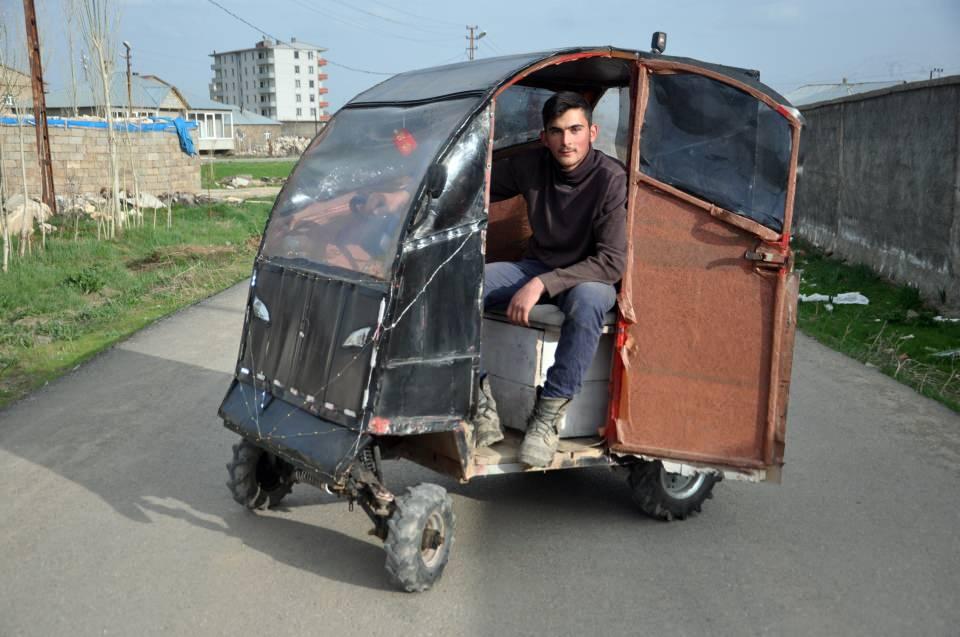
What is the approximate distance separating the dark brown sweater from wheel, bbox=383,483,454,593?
1189 mm

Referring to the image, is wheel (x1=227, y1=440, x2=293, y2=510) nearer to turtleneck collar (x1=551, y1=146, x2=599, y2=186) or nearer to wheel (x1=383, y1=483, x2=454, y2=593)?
wheel (x1=383, y1=483, x2=454, y2=593)

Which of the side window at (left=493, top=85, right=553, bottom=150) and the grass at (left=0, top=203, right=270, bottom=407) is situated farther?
the grass at (left=0, top=203, right=270, bottom=407)

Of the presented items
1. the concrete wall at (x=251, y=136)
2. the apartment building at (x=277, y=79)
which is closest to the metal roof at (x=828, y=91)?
the concrete wall at (x=251, y=136)

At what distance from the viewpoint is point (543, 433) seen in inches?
179

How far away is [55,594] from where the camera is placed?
4.08 metres

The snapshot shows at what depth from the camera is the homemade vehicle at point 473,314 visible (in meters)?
4.12

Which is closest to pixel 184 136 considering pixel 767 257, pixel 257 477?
pixel 257 477

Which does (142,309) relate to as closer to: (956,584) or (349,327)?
(349,327)

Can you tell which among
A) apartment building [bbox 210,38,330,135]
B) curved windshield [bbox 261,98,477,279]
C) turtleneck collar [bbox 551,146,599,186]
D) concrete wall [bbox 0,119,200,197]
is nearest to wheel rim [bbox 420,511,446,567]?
curved windshield [bbox 261,98,477,279]

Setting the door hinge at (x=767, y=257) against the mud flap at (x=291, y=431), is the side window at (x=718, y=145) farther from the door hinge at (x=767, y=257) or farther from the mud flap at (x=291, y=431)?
the mud flap at (x=291, y=431)

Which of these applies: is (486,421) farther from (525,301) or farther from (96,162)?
(96,162)

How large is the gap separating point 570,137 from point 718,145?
2.45 feet

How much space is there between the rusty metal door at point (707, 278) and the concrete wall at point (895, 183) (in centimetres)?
692

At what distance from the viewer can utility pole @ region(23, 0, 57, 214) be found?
1911 cm
